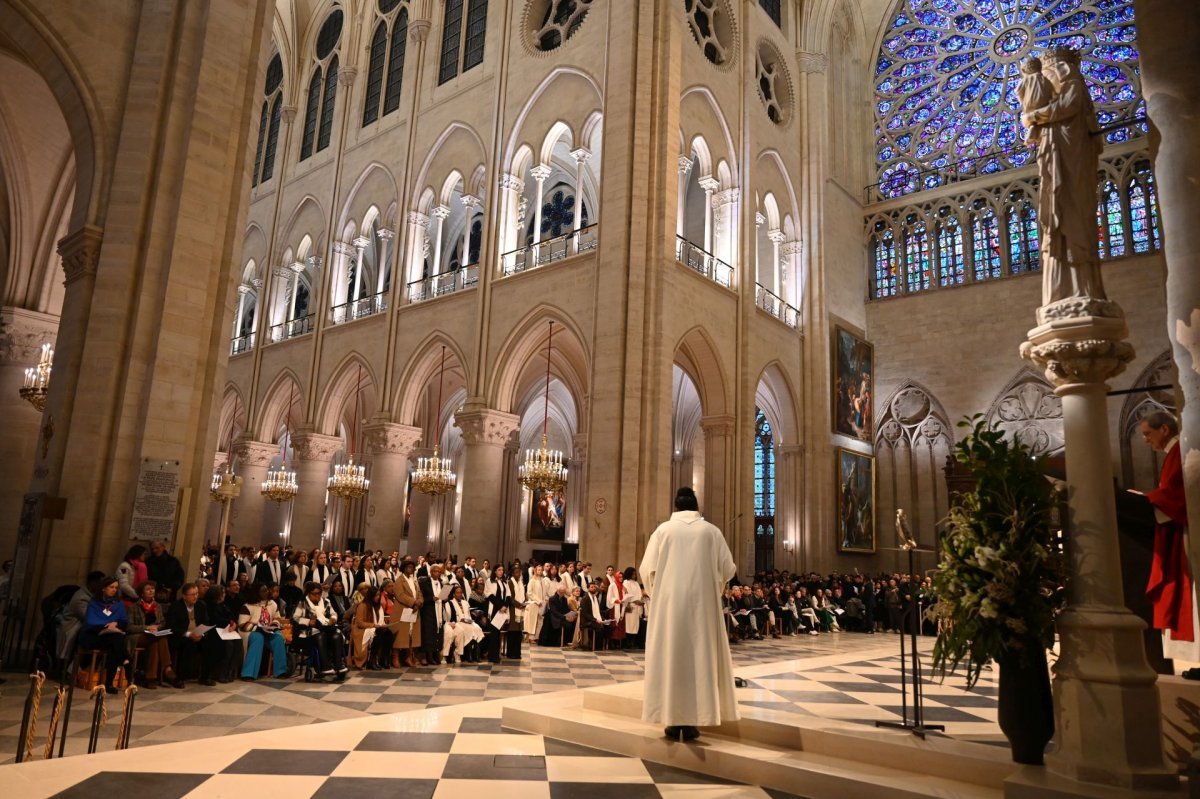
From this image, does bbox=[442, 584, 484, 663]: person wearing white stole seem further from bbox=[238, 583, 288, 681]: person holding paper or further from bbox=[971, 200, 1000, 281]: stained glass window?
bbox=[971, 200, 1000, 281]: stained glass window

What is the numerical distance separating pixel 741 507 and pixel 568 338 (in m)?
6.05

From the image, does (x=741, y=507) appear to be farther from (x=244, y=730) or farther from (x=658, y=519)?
(x=244, y=730)

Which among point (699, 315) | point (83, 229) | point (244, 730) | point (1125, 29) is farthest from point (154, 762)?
point (1125, 29)

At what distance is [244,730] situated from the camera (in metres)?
5.46

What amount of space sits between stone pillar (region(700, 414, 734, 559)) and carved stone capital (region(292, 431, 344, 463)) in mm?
10212

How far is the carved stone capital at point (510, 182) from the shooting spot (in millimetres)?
18000

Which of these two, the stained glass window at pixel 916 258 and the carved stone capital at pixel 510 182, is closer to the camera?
the carved stone capital at pixel 510 182

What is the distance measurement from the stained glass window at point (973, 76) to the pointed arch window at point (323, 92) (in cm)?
1654

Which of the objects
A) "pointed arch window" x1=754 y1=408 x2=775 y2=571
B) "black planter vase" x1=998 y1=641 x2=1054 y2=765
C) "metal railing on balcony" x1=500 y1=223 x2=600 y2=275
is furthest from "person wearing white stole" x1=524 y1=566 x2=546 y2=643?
"pointed arch window" x1=754 y1=408 x2=775 y2=571

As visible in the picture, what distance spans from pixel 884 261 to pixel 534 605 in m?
16.3

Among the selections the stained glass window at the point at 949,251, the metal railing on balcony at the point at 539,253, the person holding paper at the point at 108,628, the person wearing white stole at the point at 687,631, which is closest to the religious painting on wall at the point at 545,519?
the metal railing on balcony at the point at 539,253

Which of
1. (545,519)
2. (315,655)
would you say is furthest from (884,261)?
(315,655)

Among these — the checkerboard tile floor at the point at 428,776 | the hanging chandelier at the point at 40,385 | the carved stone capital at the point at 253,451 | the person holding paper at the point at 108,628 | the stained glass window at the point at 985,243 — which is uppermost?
the stained glass window at the point at 985,243

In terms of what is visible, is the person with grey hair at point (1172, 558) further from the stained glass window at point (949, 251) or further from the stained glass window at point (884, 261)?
the stained glass window at point (884, 261)
